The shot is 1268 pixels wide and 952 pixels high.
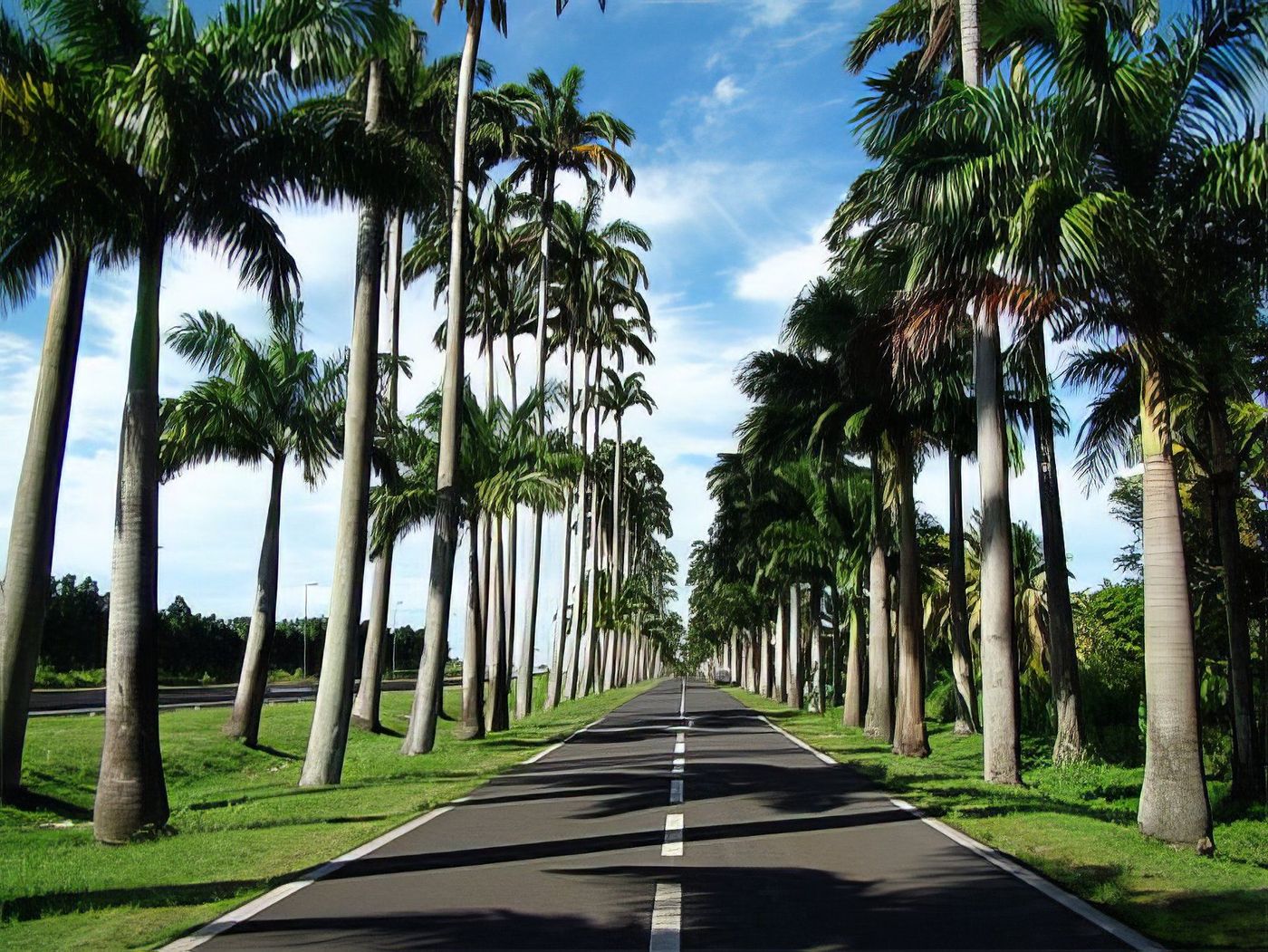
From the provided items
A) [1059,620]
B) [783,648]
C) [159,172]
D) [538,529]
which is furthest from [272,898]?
[783,648]

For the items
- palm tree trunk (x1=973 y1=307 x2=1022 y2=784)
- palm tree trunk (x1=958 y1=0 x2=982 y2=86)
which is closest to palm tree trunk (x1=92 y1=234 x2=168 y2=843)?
palm tree trunk (x1=973 y1=307 x2=1022 y2=784)

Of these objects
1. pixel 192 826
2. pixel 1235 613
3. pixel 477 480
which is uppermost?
pixel 477 480

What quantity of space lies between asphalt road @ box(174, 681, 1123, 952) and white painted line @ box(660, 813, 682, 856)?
0.03 metres

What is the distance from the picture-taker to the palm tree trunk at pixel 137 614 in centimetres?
1142

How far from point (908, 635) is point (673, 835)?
→ 42.4ft

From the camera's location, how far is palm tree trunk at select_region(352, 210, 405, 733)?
25844 millimetres

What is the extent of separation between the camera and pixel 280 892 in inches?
331

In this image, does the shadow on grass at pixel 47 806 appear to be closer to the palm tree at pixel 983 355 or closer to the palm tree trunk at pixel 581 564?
the palm tree at pixel 983 355

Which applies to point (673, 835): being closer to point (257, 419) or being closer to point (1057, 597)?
point (1057, 597)

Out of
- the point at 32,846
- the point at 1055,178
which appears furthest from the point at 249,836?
the point at 1055,178

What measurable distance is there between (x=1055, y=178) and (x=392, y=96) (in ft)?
38.2

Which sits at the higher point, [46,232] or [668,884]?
[46,232]

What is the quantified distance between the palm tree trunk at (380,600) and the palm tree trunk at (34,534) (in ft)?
36.8

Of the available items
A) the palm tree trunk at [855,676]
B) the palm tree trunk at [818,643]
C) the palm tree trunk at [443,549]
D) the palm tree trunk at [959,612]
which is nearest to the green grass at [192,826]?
the palm tree trunk at [443,549]
